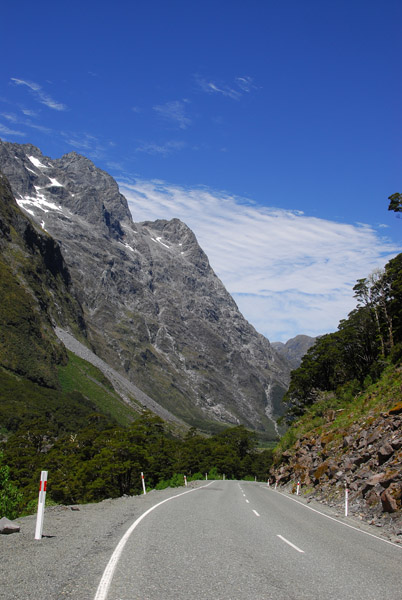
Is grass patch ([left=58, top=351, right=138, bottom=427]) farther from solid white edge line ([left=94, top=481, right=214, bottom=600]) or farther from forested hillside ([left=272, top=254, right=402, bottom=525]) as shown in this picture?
solid white edge line ([left=94, top=481, right=214, bottom=600])

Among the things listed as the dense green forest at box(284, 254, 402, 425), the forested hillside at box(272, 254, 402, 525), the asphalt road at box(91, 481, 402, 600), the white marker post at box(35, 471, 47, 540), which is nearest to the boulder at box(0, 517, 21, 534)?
the white marker post at box(35, 471, 47, 540)

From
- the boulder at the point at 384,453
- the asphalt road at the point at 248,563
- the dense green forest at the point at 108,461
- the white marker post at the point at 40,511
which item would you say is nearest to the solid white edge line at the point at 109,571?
the asphalt road at the point at 248,563

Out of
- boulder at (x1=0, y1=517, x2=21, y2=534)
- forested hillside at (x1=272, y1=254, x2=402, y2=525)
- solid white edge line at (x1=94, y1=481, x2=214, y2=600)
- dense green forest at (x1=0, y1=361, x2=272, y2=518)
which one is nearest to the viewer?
solid white edge line at (x1=94, y1=481, x2=214, y2=600)

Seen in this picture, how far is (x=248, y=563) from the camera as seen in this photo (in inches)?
327

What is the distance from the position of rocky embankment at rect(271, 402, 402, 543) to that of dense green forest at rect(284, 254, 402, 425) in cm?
879

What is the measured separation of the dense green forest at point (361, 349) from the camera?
39844 mm

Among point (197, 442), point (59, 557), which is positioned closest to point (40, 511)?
point (59, 557)

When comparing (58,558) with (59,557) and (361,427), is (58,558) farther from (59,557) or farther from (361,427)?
(361,427)

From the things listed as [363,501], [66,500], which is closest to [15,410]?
[66,500]

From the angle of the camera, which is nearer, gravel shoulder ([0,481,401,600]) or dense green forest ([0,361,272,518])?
gravel shoulder ([0,481,401,600])

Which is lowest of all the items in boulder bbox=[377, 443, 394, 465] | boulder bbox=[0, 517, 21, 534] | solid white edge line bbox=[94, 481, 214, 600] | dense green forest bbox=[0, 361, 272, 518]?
dense green forest bbox=[0, 361, 272, 518]

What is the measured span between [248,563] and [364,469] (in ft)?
47.8

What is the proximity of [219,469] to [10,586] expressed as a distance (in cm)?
7550

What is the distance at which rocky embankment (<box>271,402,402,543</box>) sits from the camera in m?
15.8
